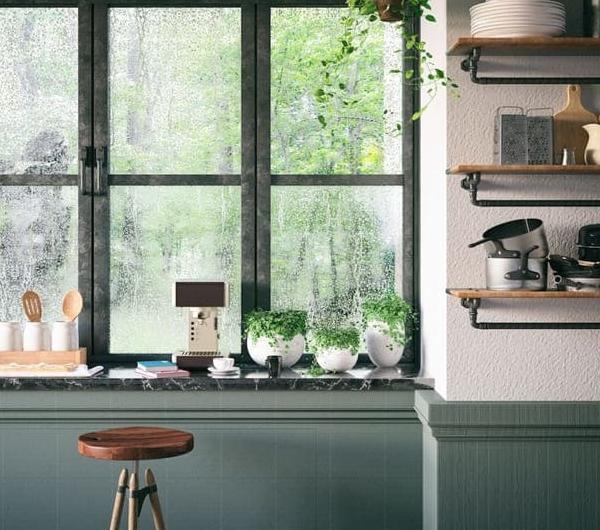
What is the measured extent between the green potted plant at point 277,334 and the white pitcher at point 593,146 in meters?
1.28

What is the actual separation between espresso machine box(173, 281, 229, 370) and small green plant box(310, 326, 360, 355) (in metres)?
0.40

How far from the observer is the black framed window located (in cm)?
409

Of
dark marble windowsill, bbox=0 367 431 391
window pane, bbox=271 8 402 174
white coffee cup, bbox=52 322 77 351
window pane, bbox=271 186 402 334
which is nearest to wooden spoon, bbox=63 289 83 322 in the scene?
white coffee cup, bbox=52 322 77 351

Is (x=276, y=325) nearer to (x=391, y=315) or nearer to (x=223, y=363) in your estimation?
(x=223, y=363)

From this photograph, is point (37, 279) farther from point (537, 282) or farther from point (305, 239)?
point (537, 282)

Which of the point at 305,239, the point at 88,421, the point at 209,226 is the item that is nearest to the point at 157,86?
the point at 209,226

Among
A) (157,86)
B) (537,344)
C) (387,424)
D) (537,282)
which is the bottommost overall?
(387,424)

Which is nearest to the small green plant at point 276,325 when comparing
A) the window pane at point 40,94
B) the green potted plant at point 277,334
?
the green potted plant at point 277,334

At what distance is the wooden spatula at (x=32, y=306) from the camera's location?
3979 millimetres

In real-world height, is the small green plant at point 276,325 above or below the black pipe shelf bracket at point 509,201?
below

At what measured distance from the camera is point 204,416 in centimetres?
376

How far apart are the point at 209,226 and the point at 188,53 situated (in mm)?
734

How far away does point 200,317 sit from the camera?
395 centimetres

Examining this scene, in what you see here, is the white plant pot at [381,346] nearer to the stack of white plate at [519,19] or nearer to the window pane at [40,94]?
the stack of white plate at [519,19]
